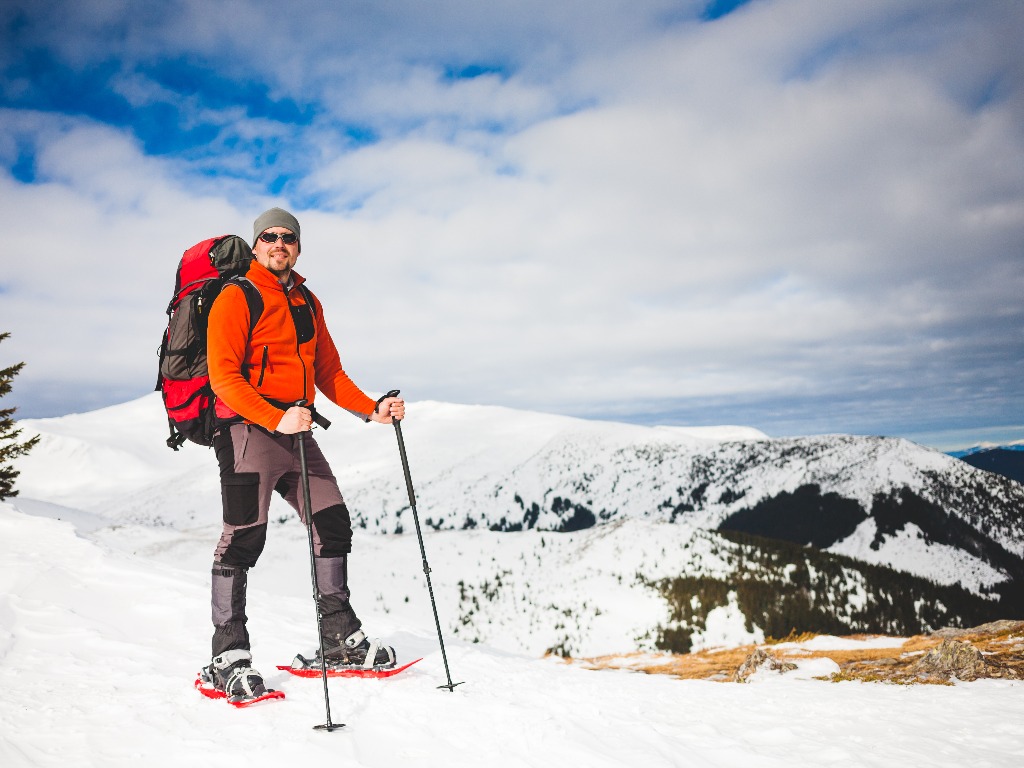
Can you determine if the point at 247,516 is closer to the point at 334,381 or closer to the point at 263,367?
the point at 263,367

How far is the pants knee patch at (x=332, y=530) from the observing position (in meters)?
4.77

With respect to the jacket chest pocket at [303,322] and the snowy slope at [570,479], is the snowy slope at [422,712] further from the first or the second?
the snowy slope at [570,479]

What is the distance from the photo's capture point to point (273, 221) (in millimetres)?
4605

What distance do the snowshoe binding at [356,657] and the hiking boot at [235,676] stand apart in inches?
24.8

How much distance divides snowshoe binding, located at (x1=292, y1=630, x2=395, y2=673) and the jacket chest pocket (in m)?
2.44

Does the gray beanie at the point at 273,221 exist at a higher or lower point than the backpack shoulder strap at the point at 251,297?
higher

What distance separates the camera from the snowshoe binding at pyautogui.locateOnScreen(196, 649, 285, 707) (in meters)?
4.05

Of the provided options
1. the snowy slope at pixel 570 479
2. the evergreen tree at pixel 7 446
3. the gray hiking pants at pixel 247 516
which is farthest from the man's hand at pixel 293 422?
the snowy slope at pixel 570 479

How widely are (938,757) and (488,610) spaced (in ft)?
138

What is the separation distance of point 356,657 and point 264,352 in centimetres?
252

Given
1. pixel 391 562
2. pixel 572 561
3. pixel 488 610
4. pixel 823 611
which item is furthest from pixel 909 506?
pixel 391 562

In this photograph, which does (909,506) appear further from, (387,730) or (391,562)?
(387,730)

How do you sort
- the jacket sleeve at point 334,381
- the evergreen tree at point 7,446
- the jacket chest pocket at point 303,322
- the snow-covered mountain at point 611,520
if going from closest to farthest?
the jacket chest pocket at point 303,322 < the jacket sleeve at point 334,381 < the evergreen tree at point 7,446 < the snow-covered mountain at point 611,520

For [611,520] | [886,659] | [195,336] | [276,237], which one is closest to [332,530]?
[195,336]
